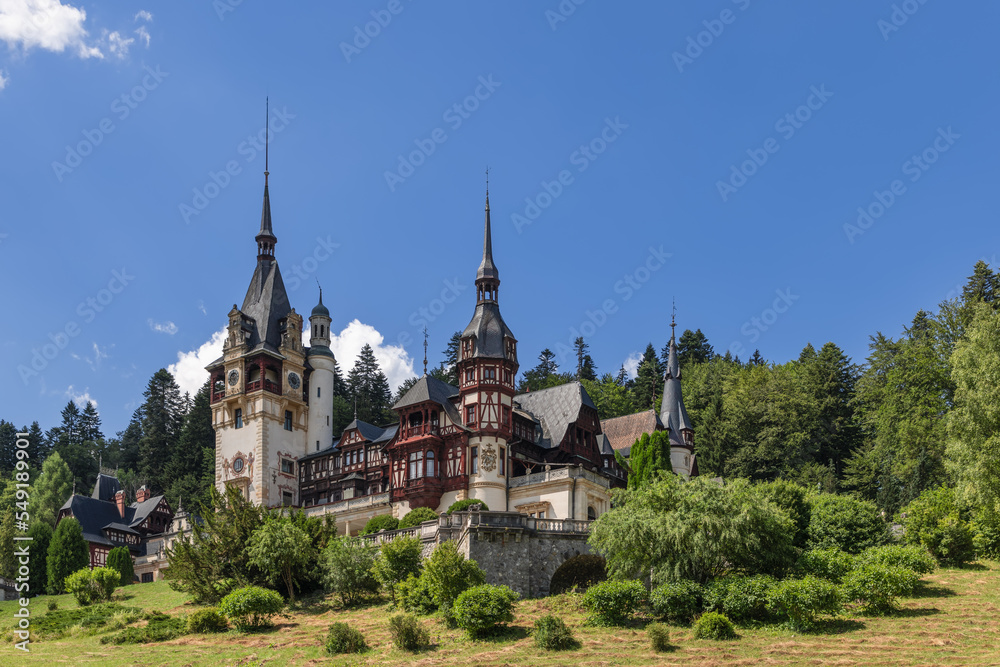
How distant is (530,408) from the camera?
72.4 m

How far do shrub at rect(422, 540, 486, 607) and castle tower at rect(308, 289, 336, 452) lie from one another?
113ft

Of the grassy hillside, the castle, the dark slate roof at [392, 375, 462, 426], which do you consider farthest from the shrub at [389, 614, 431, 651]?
the dark slate roof at [392, 375, 462, 426]

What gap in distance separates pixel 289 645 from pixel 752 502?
728 inches

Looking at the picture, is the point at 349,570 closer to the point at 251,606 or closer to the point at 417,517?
the point at 251,606

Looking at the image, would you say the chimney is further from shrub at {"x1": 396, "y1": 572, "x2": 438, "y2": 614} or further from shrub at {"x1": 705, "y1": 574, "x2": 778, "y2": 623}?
shrub at {"x1": 705, "y1": 574, "x2": 778, "y2": 623}

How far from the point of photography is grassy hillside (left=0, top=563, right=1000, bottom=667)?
116 ft

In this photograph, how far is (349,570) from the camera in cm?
4731

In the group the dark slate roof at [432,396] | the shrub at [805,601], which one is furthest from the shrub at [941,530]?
the dark slate roof at [432,396]

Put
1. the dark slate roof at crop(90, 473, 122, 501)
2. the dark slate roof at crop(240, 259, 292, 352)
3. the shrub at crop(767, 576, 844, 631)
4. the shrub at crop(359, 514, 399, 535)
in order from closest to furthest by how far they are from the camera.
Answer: the shrub at crop(767, 576, 844, 631)
the shrub at crop(359, 514, 399, 535)
the dark slate roof at crop(240, 259, 292, 352)
the dark slate roof at crop(90, 473, 122, 501)

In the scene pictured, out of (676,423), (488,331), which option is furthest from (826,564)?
(676,423)

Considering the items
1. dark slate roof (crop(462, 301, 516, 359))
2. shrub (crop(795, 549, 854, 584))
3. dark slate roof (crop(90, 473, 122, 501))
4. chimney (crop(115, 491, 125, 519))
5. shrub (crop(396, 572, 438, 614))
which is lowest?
shrub (crop(396, 572, 438, 614))

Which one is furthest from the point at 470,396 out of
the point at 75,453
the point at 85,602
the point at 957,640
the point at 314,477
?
the point at 75,453

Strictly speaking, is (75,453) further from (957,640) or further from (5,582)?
(957,640)

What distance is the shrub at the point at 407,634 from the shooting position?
3925 centimetres
